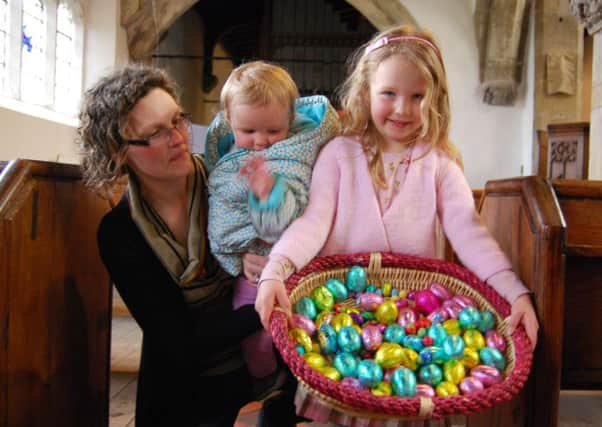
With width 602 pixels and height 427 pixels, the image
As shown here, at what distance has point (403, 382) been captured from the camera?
105 centimetres

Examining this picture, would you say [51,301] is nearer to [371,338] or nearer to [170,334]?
[170,334]

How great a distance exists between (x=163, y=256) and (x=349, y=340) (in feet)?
1.85

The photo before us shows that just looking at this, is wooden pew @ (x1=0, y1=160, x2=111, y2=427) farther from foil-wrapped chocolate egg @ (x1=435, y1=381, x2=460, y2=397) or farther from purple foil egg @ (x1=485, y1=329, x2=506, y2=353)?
purple foil egg @ (x1=485, y1=329, x2=506, y2=353)

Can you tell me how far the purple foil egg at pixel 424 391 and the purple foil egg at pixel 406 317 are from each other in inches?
7.1

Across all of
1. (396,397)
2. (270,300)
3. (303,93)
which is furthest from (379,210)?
(303,93)

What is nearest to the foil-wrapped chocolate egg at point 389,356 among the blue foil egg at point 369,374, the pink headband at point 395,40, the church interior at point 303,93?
the blue foil egg at point 369,374

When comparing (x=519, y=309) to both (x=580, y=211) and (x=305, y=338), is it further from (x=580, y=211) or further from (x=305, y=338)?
(x=305, y=338)

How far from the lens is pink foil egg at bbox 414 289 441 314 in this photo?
1.27 metres

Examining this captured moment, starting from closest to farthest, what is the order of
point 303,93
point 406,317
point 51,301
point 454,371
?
point 454,371 < point 406,317 < point 51,301 < point 303,93

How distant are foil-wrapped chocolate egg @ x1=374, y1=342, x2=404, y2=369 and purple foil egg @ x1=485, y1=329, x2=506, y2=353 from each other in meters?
0.21

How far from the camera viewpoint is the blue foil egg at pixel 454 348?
44.2 inches

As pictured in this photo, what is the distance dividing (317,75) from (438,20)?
2.74 meters

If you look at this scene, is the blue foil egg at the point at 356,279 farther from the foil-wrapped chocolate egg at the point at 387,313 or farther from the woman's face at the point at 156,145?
the woman's face at the point at 156,145

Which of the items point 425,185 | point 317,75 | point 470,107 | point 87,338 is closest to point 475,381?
point 425,185
